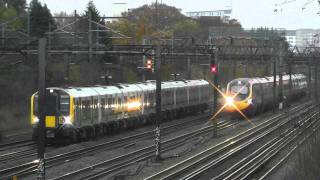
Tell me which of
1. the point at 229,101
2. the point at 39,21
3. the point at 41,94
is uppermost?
the point at 39,21

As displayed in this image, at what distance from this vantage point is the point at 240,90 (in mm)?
50000

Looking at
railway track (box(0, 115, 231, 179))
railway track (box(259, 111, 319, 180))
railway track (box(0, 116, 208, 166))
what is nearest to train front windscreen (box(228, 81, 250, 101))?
railway track (box(0, 115, 231, 179))

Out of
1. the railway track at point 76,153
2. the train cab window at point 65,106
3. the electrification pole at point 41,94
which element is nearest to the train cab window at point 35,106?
the train cab window at point 65,106

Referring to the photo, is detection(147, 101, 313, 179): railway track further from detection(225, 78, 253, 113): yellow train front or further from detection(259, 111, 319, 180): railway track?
detection(225, 78, 253, 113): yellow train front

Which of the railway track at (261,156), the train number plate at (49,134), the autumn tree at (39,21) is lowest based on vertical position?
the railway track at (261,156)

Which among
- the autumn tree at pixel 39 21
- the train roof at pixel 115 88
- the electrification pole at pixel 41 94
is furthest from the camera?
the autumn tree at pixel 39 21

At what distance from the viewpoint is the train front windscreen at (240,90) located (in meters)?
49.8

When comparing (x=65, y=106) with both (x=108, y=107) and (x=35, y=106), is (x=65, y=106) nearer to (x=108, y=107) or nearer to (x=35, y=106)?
(x=35, y=106)

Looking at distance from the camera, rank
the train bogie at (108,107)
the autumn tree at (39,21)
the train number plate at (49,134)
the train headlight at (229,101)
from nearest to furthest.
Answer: the train number plate at (49,134) < the train bogie at (108,107) < the train headlight at (229,101) < the autumn tree at (39,21)

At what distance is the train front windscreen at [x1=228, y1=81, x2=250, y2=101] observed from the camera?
4978cm

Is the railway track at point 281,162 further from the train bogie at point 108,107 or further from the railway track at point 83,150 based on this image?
the railway track at point 83,150

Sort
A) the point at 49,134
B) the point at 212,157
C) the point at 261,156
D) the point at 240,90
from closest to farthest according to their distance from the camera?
the point at 212,157 → the point at 261,156 → the point at 49,134 → the point at 240,90

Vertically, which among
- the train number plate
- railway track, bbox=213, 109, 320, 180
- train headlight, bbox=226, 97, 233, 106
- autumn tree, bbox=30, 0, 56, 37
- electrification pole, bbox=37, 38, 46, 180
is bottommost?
railway track, bbox=213, 109, 320, 180

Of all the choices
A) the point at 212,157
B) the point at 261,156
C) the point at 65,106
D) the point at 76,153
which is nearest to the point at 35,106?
the point at 65,106
